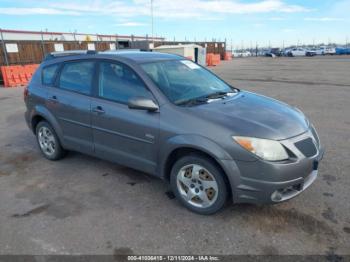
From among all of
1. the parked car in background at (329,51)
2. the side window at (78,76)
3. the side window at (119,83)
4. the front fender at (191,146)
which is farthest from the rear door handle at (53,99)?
the parked car in background at (329,51)

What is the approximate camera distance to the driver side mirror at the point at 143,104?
3.41 metres

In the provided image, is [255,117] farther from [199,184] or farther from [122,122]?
[122,122]

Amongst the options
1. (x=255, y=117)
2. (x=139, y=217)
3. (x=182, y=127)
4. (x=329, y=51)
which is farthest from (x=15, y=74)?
(x=329, y=51)

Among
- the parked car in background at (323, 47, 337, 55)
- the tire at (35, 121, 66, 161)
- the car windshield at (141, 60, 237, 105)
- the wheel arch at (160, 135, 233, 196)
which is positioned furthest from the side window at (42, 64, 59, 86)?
the parked car in background at (323, 47, 337, 55)

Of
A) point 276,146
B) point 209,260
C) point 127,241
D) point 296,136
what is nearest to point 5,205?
point 127,241

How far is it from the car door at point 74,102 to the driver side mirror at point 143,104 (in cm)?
100

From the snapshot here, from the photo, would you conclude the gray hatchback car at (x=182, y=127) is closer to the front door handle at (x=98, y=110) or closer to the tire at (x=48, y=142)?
the front door handle at (x=98, y=110)

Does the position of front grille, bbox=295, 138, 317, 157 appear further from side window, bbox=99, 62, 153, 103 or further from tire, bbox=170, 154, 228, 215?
side window, bbox=99, 62, 153, 103

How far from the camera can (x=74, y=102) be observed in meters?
4.37

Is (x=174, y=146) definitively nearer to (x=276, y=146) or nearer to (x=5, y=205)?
(x=276, y=146)

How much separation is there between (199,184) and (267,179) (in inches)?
30.0

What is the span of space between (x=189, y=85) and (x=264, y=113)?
1.06 metres

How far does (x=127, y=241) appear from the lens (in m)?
2.99

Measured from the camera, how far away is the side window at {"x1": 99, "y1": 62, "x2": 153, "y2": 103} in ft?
12.3
